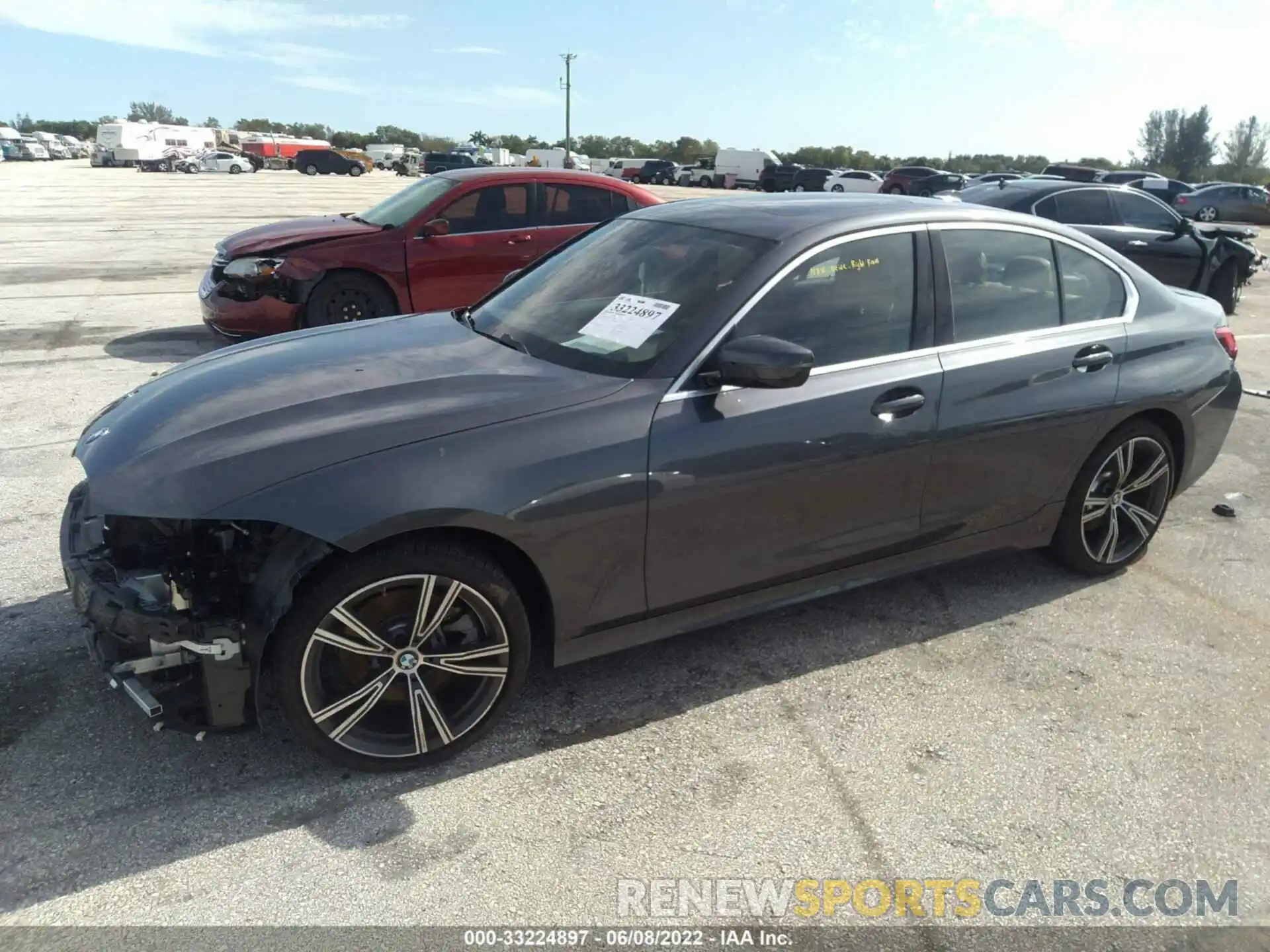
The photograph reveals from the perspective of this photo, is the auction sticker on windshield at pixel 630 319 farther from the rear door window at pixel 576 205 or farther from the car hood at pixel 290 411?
the rear door window at pixel 576 205

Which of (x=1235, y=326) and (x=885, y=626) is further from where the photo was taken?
(x=1235, y=326)

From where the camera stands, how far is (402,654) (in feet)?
9.02

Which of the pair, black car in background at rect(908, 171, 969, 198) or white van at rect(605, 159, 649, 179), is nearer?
black car in background at rect(908, 171, 969, 198)

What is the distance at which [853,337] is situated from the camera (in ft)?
11.2

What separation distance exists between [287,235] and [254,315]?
0.80m

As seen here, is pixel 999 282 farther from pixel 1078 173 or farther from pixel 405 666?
pixel 1078 173

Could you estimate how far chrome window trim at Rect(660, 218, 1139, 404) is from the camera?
10.1 feet

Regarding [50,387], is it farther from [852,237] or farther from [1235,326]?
[1235,326]

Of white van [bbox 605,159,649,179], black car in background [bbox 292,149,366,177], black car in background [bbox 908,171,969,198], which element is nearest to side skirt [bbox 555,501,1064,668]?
black car in background [bbox 908,171,969,198]

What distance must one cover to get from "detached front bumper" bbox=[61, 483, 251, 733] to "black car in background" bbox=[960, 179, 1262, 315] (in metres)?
9.67

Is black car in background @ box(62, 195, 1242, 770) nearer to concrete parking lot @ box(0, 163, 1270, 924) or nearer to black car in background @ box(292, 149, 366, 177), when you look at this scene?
concrete parking lot @ box(0, 163, 1270, 924)

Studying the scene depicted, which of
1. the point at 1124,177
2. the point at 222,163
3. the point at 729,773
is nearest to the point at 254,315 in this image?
the point at 729,773

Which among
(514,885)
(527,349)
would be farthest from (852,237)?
(514,885)

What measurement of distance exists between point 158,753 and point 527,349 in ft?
5.88
